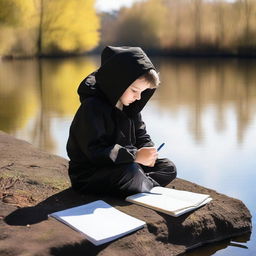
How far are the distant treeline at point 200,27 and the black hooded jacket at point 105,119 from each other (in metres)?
19.1

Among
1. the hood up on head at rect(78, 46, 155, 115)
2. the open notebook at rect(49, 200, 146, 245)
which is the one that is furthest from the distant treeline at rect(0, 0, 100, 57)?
the open notebook at rect(49, 200, 146, 245)

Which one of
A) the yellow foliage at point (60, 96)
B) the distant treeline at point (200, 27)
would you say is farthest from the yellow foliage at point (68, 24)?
the yellow foliage at point (60, 96)

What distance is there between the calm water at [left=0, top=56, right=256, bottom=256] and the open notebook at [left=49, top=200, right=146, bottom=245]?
34 centimetres

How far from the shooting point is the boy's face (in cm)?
251

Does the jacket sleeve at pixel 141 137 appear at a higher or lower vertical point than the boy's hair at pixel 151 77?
→ lower

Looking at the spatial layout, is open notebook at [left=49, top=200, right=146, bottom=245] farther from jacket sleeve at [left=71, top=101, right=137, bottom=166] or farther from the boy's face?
the boy's face

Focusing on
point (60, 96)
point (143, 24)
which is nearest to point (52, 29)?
point (143, 24)

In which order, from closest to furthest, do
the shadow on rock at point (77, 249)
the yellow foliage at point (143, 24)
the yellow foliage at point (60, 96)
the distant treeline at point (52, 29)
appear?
1. the shadow on rock at point (77, 249)
2. the yellow foliage at point (60, 96)
3. the distant treeline at point (52, 29)
4. the yellow foliage at point (143, 24)

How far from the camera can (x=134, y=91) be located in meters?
2.54

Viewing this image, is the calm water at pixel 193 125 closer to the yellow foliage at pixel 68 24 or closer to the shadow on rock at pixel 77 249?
the shadow on rock at pixel 77 249

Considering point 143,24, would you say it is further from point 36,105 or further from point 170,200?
point 170,200

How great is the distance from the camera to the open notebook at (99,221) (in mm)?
2098

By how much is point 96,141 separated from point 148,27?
23.5m

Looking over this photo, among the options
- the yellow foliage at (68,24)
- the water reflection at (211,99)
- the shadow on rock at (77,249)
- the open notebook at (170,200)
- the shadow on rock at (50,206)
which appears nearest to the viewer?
the shadow on rock at (77,249)
